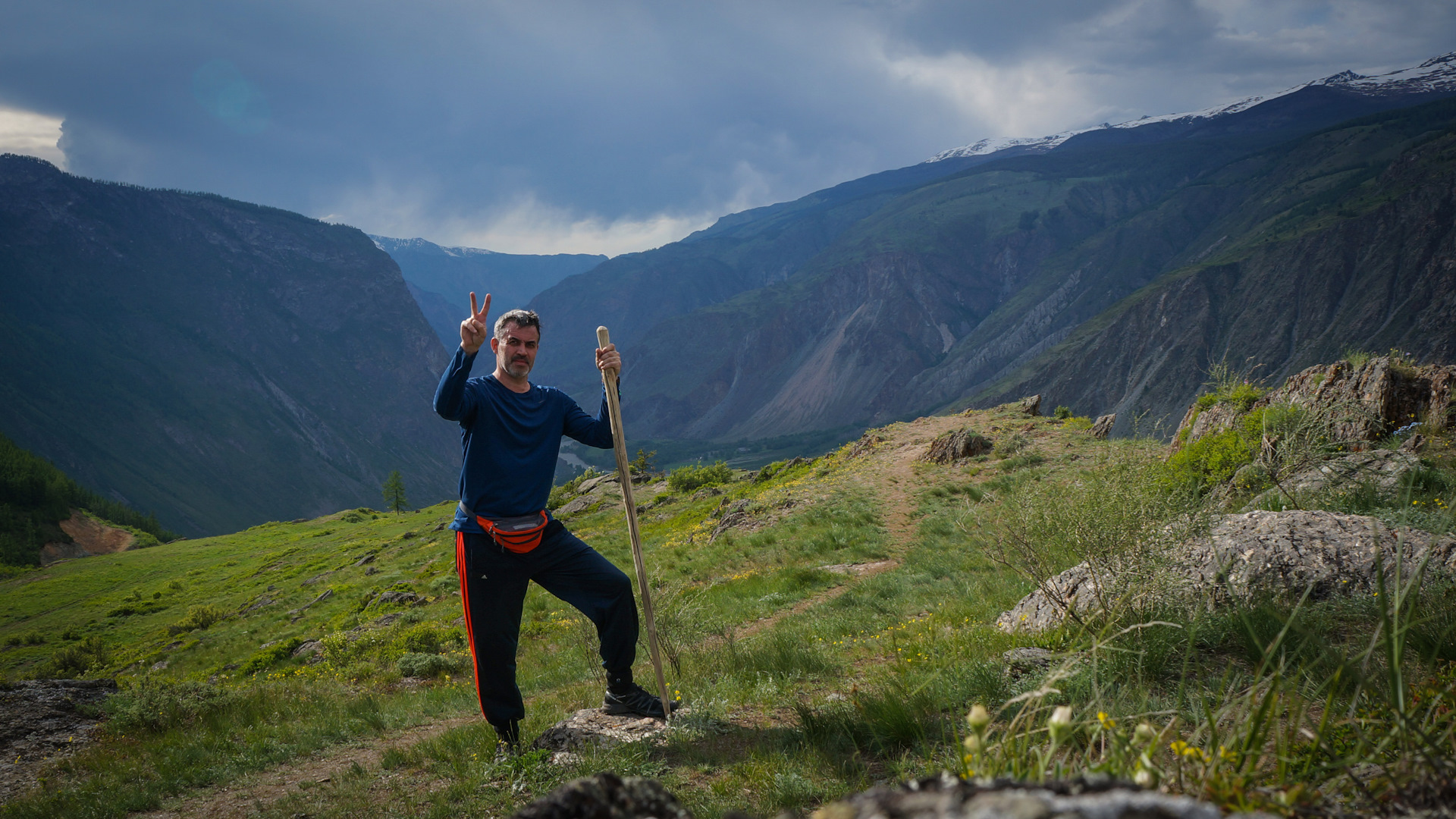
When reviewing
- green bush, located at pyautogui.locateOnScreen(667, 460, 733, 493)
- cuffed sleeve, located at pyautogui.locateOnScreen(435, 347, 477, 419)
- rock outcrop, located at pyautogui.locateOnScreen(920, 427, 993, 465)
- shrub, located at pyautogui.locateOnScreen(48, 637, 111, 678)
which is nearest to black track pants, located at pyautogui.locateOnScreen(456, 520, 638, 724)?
cuffed sleeve, located at pyautogui.locateOnScreen(435, 347, 477, 419)

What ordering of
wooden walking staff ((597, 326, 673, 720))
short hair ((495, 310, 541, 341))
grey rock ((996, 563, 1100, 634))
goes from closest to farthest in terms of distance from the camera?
wooden walking staff ((597, 326, 673, 720)) < grey rock ((996, 563, 1100, 634)) < short hair ((495, 310, 541, 341))

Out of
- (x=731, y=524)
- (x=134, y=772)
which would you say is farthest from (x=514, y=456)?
(x=731, y=524)

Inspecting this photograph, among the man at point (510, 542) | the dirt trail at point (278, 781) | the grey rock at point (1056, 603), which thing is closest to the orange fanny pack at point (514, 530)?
the man at point (510, 542)

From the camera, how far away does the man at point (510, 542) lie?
4.75m

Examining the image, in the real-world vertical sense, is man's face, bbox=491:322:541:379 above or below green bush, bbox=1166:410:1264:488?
above

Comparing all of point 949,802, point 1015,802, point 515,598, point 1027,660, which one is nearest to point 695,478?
point 515,598

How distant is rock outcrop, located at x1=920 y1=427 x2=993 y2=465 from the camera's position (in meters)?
23.0

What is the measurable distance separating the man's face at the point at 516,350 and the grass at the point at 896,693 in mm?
2640

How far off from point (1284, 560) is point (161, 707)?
9.55 metres

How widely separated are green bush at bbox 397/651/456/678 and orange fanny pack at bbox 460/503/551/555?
22.0ft

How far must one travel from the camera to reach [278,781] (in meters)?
5.00

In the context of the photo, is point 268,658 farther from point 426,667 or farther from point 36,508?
point 36,508

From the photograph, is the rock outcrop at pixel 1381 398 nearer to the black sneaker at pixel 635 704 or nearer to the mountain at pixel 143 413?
the black sneaker at pixel 635 704

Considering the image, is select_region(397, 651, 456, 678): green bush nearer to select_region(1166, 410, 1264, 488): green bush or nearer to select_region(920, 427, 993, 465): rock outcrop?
select_region(1166, 410, 1264, 488): green bush
